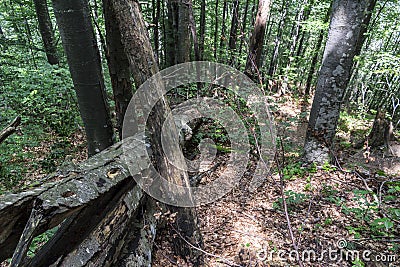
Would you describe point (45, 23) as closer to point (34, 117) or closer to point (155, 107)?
point (34, 117)

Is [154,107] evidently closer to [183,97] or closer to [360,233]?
[360,233]

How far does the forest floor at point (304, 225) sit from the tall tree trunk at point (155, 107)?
36 centimetres

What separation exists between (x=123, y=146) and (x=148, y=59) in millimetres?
1139

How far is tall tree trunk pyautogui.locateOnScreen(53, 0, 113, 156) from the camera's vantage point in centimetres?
300


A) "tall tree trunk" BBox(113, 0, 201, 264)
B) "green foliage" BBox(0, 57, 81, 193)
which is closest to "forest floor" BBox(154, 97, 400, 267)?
"tall tree trunk" BBox(113, 0, 201, 264)

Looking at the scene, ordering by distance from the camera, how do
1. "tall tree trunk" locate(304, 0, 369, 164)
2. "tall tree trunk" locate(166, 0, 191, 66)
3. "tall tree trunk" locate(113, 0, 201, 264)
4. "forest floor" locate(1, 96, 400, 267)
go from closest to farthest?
"tall tree trunk" locate(113, 0, 201, 264) → "forest floor" locate(1, 96, 400, 267) → "tall tree trunk" locate(304, 0, 369, 164) → "tall tree trunk" locate(166, 0, 191, 66)

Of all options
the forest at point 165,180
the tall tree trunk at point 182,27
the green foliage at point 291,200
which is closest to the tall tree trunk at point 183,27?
the tall tree trunk at point 182,27

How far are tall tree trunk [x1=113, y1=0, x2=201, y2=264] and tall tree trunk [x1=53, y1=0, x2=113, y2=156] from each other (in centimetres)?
101

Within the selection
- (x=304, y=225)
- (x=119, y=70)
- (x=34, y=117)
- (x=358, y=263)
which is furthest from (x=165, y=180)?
(x=34, y=117)

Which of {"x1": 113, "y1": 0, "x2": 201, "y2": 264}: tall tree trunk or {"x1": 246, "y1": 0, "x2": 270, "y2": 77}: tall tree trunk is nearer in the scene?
{"x1": 113, "y1": 0, "x2": 201, "y2": 264}: tall tree trunk

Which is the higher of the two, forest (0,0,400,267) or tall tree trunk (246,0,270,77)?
tall tree trunk (246,0,270,77)

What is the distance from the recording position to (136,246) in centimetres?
244

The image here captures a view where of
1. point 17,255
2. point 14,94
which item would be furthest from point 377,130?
point 14,94

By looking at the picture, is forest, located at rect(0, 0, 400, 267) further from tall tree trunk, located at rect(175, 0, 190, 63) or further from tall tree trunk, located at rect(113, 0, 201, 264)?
tall tree trunk, located at rect(175, 0, 190, 63)
